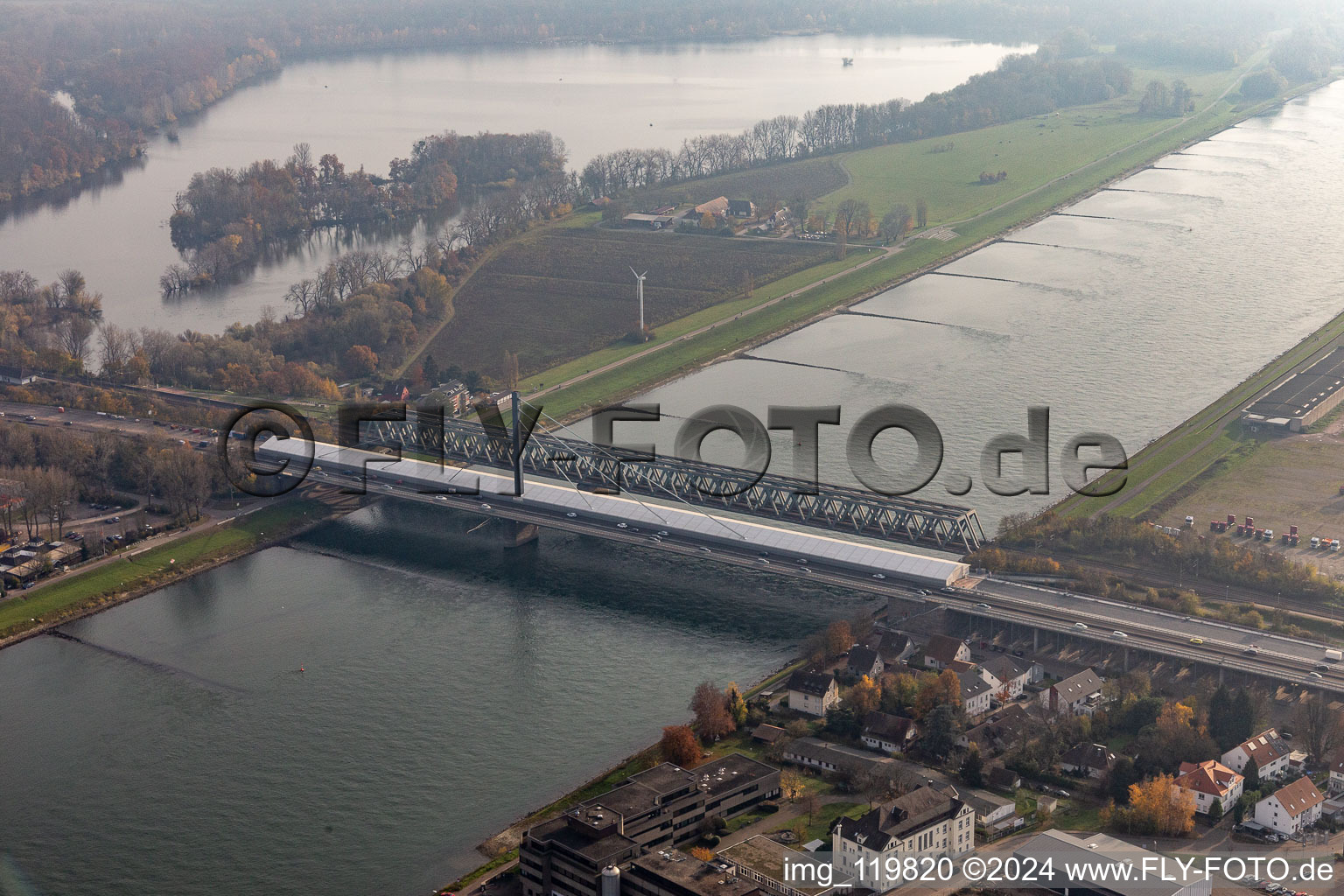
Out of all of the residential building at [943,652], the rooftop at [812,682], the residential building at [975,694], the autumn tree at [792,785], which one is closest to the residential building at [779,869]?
the autumn tree at [792,785]

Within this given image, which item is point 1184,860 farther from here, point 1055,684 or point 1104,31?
point 1104,31

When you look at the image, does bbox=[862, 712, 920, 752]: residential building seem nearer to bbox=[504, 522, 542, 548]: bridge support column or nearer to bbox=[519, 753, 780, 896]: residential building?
bbox=[519, 753, 780, 896]: residential building

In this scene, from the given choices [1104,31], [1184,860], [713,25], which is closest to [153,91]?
[713,25]

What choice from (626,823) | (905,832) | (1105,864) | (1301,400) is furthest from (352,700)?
(1301,400)

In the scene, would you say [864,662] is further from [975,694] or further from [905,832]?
[905,832]

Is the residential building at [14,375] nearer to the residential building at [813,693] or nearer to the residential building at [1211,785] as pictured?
the residential building at [813,693]
